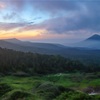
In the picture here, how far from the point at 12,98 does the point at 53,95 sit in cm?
491

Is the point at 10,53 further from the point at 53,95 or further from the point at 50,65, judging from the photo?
the point at 53,95

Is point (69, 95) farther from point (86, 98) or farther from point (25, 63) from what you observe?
point (25, 63)

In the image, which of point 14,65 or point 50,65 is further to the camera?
point 50,65

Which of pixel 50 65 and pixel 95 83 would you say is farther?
pixel 50 65

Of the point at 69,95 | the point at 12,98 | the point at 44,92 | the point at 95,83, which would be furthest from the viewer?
the point at 95,83

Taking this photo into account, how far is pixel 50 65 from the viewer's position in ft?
447

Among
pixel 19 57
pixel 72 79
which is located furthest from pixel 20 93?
pixel 19 57

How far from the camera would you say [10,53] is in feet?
458

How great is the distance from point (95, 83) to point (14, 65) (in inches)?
2105

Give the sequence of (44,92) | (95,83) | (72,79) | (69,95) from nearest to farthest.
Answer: (69,95) → (44,92) → (95,83) → (72,79)

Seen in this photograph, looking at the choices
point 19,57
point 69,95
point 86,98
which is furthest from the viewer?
point 19,57

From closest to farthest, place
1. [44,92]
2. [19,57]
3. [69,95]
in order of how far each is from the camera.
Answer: [69,95] → [44,92] → [19,57]

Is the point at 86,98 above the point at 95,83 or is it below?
above

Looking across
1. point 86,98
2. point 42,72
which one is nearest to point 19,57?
point 42,72
